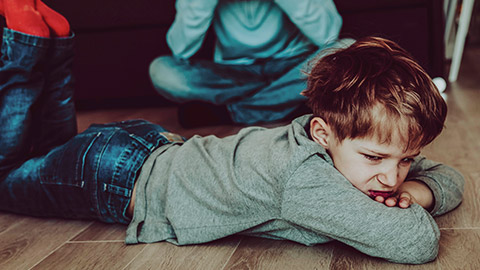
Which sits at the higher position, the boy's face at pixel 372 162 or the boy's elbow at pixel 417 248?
the boy's face at pixel 372 162

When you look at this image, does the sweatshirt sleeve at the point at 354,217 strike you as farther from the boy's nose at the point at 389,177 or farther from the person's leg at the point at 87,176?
the person's leg at the point at 87,176

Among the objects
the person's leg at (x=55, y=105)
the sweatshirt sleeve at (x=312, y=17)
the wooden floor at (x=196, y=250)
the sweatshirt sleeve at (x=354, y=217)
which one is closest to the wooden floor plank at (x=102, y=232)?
the wooden floor at (x=196, y=250)

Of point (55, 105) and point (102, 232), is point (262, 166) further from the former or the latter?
point (55, 105)

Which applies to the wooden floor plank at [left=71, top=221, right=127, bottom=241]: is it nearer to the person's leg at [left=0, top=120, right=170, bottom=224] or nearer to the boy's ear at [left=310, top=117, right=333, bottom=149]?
the person's leg at [left=0, top=120, right=170, bottom=224]

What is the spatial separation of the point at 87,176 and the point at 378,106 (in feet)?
1.83

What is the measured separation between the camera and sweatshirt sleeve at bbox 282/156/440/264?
68cm

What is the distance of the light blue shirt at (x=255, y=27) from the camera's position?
1.52 m

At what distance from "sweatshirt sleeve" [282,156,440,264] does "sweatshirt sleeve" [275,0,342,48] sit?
86 centimetres

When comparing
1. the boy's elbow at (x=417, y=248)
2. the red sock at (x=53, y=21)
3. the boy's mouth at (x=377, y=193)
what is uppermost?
the red sock at (x=53, y=21)

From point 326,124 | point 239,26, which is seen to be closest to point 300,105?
point 239,26

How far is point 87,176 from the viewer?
3.07 feet

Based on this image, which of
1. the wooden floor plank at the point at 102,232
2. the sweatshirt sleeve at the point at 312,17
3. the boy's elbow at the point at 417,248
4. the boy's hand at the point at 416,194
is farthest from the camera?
the sweatshirt sleeve at the point at 312,17

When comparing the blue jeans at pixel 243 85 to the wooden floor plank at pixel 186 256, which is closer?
the wooden floor plank at pixel 186 256

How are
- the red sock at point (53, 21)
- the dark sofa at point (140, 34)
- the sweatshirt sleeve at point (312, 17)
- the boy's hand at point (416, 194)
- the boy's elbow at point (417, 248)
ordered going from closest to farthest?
1. the boy's elbow at point (417, 248)
2. the boy's hand at point (416, 194)
3. the red sock at point (53, 21)
4. the sweatshirt sleeve at point (312, 17)
5. the dark sofa at point (140, 34)
